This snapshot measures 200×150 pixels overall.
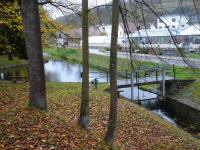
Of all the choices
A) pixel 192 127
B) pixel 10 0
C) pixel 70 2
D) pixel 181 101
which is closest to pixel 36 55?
pixel 70 2

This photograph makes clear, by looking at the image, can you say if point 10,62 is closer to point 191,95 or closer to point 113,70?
point 191,95

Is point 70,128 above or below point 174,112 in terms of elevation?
above

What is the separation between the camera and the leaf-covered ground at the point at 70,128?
7.94 meters

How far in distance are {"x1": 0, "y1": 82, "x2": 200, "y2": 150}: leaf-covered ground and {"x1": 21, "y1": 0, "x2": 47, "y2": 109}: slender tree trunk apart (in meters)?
0.52

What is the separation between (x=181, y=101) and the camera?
2386cm

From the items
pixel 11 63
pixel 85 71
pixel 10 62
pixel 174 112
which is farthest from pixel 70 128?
pixel 10 62

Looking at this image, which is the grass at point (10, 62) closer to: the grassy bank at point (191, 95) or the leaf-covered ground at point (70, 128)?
the grassy bank at point (191, 95)

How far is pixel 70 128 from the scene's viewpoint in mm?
9719

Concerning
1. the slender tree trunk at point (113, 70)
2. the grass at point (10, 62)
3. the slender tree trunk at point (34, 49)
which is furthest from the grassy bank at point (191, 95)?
the grass at point (10, 62)

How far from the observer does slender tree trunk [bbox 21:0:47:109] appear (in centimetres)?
1083

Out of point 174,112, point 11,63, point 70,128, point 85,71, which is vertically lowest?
point 174,112

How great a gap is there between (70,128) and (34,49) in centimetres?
307

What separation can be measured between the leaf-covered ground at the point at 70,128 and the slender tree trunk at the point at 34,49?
1.69 feet

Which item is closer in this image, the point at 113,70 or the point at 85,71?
the point at 113,70
